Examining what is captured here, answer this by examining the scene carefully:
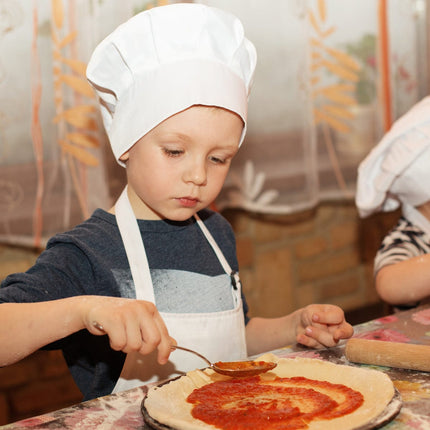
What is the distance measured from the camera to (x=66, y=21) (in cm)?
147

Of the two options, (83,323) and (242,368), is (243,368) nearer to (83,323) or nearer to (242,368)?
(242,368)

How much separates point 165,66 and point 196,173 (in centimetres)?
17

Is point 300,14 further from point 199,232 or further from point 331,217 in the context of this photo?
point 199,232

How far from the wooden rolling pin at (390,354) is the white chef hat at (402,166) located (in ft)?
1.87

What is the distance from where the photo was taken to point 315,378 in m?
0.72

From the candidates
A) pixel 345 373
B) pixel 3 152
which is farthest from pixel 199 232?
pixel 3 152

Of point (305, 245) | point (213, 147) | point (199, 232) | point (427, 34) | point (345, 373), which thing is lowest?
point (305, 245)

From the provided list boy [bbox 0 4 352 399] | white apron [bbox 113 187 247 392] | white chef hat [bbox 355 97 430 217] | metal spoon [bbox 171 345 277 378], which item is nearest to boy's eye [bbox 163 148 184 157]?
boy [bbox 0 4 352 399]

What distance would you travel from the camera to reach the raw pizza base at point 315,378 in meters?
0.57

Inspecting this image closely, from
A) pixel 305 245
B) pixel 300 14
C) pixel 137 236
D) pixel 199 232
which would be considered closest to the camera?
pixel 137 236

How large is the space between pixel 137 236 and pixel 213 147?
0.21m

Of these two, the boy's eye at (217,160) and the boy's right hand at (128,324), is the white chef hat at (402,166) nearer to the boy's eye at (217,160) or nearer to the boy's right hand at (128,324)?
the boy's eye at (217,160)

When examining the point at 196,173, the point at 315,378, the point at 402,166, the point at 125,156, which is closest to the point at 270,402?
the point at 315,378

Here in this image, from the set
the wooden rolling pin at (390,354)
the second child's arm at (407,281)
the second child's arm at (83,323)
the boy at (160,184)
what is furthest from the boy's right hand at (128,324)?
the second child's arm at (407,281)
